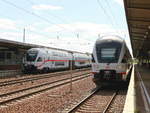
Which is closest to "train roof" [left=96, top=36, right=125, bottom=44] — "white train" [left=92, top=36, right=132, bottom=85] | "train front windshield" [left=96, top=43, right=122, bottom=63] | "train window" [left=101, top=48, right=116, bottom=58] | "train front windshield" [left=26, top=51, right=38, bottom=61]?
"white train" [left=92, top=36, right=132, bottom=85]

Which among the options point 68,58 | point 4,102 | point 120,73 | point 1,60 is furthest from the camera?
point 68,58

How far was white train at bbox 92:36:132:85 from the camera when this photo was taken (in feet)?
43.4

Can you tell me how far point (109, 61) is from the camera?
43.9 ft

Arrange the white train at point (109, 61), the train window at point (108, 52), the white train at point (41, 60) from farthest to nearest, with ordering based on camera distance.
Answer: the white train at point (41, 60), the train window at point (108, 52), the white train at point (109, 61)

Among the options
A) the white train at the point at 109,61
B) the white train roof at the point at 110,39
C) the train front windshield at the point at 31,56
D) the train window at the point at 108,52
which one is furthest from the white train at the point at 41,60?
the train window at the point at 108,52

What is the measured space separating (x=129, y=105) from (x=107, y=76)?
4886mm

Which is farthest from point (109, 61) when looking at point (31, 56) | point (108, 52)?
point (31, 56)

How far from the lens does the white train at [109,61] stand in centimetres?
1322

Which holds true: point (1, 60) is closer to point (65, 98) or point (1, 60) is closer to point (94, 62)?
point (94, 62)

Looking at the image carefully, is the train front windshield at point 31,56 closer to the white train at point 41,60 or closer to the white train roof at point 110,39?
the white train at point 41,60

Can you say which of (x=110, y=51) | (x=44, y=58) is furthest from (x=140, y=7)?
(x=44, y=58)

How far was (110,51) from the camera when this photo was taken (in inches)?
535

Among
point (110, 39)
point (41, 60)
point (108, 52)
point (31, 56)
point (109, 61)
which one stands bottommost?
point (109, 61)

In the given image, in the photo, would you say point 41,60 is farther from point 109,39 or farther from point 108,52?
point 108,52
